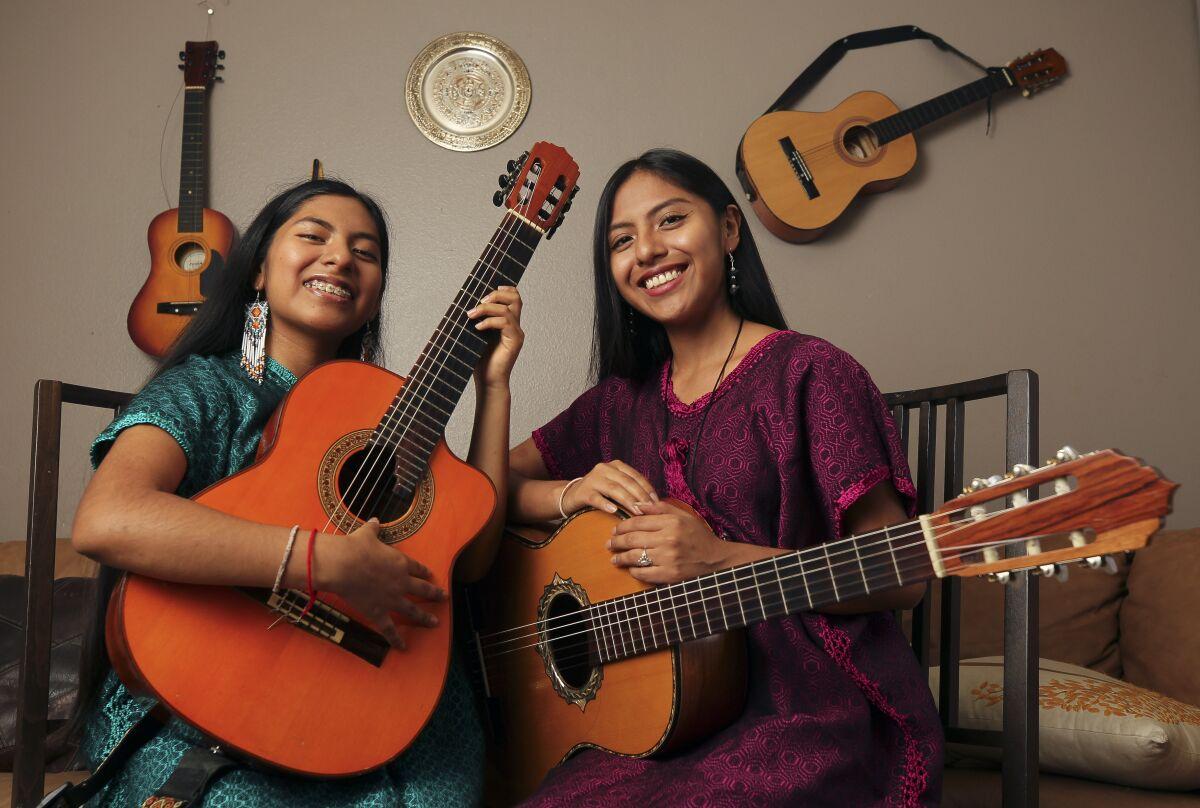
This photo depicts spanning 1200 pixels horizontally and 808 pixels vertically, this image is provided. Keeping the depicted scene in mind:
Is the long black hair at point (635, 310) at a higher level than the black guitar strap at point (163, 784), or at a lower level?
higher

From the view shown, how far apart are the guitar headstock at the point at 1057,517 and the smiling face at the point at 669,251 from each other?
793mm

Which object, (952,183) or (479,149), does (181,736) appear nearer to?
(479,149)

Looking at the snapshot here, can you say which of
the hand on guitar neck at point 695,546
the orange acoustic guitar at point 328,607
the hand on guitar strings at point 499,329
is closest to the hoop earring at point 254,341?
the orange acoustic guitar at point 328,607

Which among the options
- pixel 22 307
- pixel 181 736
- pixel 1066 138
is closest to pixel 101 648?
pixel 181 736

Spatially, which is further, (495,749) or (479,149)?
(479,149)

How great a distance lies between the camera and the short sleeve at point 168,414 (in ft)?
4.42

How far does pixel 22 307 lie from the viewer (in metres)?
2.96

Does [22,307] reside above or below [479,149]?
below

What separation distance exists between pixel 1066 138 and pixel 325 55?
2.43 metres

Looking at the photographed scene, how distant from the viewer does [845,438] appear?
1.42 m

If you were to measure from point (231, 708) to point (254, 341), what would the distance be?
0.73m

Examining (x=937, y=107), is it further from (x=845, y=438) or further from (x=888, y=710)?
(x=888, y=710)

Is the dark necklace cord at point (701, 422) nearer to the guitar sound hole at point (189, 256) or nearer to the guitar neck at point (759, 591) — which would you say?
the guitar neck at point (759, 591)

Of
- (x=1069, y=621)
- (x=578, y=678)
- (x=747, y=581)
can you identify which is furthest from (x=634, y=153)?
(x=747, y=581)
